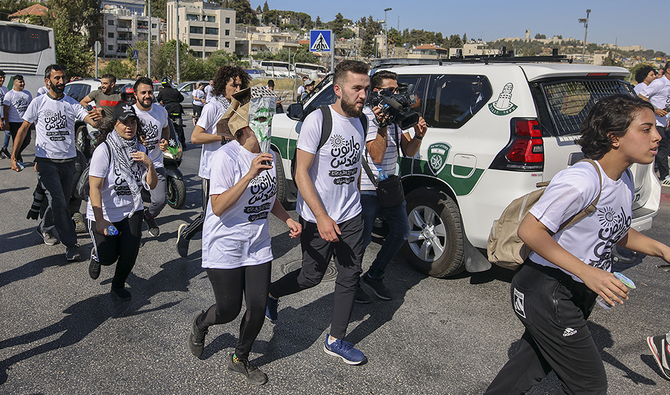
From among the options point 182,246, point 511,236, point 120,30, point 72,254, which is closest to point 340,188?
point 511,236

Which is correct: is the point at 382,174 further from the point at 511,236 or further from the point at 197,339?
the point at 197,339

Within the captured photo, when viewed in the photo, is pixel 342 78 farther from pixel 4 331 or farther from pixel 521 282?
pixel 4 331

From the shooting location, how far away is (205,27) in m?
105

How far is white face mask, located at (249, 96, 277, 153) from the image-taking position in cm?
275

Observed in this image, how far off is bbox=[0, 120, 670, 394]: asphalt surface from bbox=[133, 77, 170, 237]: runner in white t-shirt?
0.83 m

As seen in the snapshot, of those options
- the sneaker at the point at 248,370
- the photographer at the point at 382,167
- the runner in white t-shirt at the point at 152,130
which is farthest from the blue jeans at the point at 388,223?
the runner in white t-shirt at the point at 152,130

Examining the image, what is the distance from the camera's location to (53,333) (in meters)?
3.87

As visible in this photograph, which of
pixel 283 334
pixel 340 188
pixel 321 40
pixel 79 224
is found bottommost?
pixel 283 334

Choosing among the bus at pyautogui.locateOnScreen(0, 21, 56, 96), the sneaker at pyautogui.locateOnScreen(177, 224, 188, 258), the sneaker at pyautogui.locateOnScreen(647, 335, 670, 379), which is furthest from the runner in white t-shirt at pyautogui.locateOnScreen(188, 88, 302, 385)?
the bus at pyautogui.locateOnScreen(0, 21, 56, 96)

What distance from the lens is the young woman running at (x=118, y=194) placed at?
409 centimetres

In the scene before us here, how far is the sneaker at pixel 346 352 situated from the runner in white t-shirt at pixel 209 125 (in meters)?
2.47

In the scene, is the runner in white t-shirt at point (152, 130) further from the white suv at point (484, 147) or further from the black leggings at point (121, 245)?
the white suv at point (484, 147)

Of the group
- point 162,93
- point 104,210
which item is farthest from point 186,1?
point 104,210

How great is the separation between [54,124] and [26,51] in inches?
651
